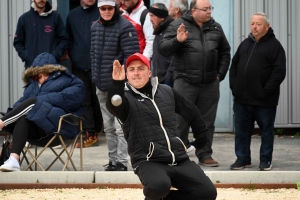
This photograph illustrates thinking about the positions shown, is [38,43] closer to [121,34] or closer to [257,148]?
[121,34]

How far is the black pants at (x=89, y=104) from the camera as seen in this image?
463 inches

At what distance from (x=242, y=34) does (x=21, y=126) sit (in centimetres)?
457

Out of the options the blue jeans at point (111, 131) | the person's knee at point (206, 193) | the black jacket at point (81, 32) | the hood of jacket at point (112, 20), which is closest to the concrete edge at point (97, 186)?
the blue jeans at point (111, 131)

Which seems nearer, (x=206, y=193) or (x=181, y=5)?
(x=206, y=193)

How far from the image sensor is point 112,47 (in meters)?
9.53

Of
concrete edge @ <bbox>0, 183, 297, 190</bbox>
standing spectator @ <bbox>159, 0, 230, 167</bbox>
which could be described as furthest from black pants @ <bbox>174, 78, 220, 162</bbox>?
concrete edge @ <bbox>0, 183, 297, 190</bbox>

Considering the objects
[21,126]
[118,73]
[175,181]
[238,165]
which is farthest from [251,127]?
[118,73]

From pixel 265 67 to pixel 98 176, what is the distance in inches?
88.8

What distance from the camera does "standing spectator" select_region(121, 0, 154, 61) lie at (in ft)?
35.3

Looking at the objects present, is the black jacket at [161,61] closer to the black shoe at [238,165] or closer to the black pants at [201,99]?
the black pants at [201,99]

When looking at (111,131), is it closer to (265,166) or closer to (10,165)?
(10,165)

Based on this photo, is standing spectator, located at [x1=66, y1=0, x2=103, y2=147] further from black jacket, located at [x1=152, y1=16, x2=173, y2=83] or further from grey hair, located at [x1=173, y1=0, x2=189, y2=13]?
grey hair, located at [x1=173, y1=0, x2=189, y2=13]

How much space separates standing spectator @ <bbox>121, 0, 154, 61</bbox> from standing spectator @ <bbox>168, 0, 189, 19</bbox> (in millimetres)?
319

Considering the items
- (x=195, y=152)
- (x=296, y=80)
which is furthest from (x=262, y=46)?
(x=296, y=80)
